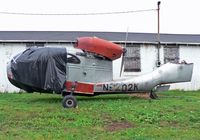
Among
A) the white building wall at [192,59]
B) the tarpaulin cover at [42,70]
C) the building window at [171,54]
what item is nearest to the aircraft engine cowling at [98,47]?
Answer: the tarpaulin cover at [42,70]

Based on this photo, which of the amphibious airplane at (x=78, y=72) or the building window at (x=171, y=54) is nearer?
the amphibious airplane at (x=78, y=72)

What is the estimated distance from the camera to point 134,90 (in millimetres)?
17625

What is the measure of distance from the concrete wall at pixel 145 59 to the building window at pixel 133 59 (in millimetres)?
228

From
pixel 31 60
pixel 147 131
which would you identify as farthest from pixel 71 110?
pixel 147 131

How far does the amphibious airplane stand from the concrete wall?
273 inches

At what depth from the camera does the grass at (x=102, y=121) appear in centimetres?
1019

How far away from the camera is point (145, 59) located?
25.7m

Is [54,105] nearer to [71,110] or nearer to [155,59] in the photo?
[71,110]

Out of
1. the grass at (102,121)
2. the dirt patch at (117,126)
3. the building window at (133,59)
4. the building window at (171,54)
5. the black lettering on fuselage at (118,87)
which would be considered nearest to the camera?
the grass at (102,121)

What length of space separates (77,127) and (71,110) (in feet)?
10.4

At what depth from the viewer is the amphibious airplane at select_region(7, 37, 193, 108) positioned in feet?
53.1

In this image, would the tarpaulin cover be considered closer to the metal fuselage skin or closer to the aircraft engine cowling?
the metal fuselage skin

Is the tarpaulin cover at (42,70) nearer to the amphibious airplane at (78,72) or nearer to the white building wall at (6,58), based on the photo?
the amphibious airplane at (78,72)

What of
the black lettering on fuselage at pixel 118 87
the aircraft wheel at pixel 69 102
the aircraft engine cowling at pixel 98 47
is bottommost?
the aircraft wheel at pixel 69 102
